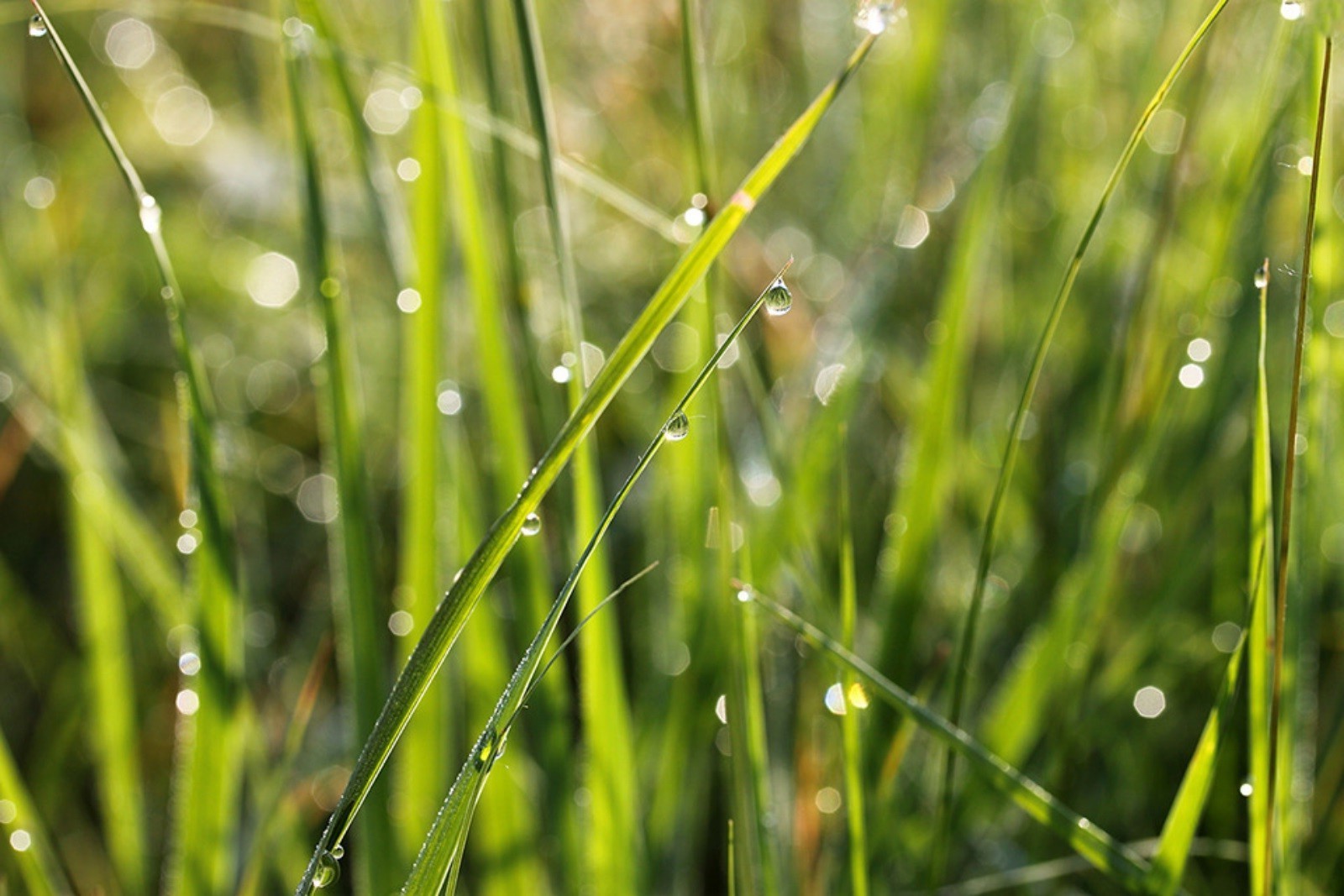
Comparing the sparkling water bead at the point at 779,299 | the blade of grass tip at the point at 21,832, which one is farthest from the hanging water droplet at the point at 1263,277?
the blade of grass tip at the point at 21,832

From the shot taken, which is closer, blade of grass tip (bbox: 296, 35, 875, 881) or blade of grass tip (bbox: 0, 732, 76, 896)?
blade of grass tip (bbox: 296, 35, 875, 881)

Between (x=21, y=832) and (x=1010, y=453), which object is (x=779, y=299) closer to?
(x=1010, y=453)

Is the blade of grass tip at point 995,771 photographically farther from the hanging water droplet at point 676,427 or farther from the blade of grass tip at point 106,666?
the blade of grass tip at point 106,666

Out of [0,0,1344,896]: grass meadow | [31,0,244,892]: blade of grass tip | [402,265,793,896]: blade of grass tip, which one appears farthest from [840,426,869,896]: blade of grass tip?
[31,0,244,892]: blade of grass tip

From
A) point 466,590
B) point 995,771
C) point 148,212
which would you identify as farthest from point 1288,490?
point 148,212

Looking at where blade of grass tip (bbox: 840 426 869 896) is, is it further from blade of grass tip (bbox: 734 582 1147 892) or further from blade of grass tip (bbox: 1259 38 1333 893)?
blade of grass tip (bbox: 1259 38 1333 893)
